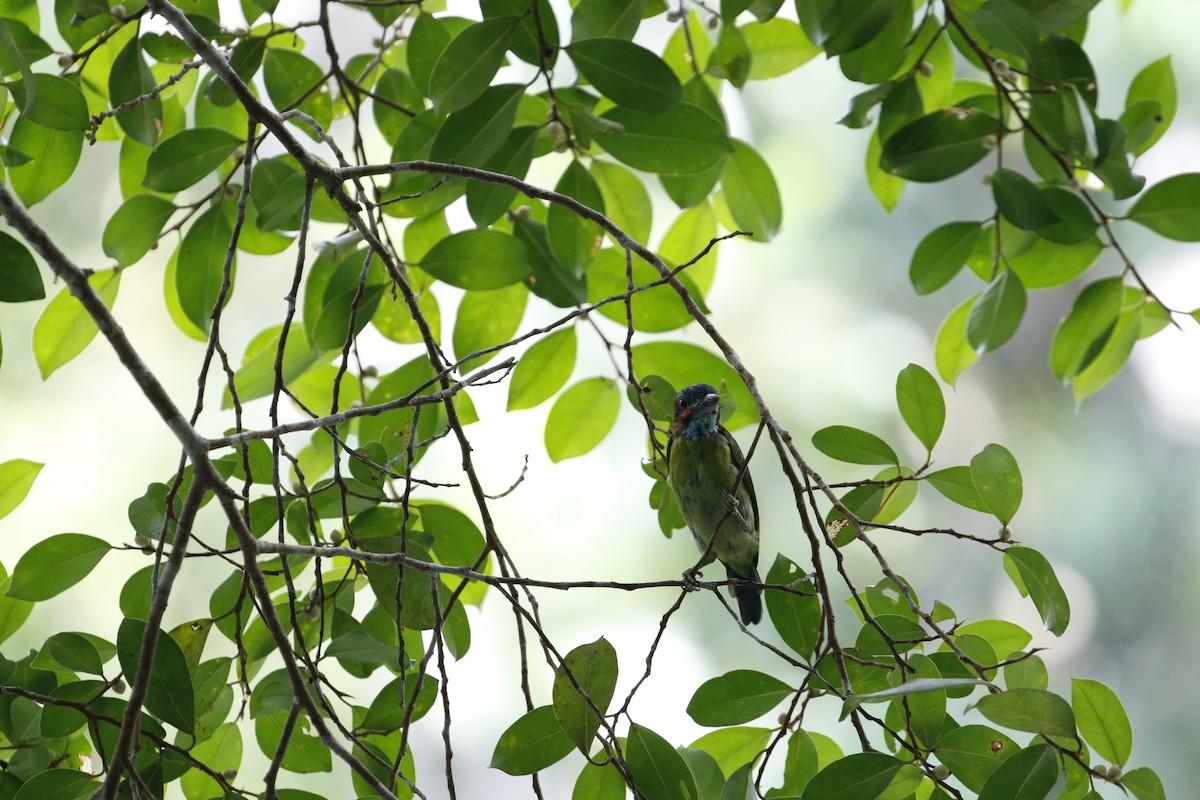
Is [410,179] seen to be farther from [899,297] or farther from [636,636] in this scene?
[899,297]

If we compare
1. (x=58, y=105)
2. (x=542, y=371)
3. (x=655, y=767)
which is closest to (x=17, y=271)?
(x=58, y=105)

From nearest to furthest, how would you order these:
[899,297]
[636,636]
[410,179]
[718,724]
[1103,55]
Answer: [718,724], [410,179], [636,636], [1103,55], [899,297]

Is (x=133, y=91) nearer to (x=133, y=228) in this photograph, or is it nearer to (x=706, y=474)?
(x=133, y=228)

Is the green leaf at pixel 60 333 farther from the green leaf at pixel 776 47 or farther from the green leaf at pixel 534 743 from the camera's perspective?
the green leaf at pixel 776 47

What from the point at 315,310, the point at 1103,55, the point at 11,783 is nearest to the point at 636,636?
the point at 315,310

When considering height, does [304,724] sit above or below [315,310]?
below

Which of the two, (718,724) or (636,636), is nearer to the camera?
(718,724)

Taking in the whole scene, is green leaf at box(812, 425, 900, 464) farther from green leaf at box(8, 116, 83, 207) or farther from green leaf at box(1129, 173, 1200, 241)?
green leaf at box(8, 116, 83, 207)

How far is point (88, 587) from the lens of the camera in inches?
223

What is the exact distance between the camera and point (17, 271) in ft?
5.40

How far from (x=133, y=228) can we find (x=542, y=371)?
929mm

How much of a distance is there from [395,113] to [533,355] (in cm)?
69

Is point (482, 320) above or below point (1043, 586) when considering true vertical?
above

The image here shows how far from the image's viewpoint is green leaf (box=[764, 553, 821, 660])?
167cm
